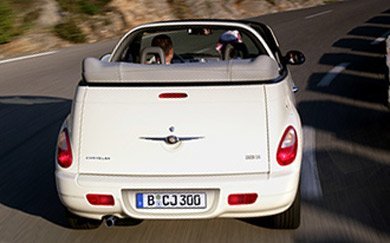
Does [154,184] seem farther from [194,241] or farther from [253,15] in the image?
[253,15]

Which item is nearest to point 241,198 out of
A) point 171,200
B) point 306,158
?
point 171,200

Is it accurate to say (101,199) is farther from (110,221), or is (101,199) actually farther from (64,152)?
(64,152)

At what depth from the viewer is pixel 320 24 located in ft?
77.7

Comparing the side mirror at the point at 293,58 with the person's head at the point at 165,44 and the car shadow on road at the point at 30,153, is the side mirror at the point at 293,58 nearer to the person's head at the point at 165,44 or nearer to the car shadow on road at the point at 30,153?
the person's head at the point at 165,44

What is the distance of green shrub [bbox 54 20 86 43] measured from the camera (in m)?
19.6

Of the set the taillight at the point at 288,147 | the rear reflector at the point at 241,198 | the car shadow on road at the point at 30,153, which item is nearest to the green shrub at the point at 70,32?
the car shadow on road at the point at 30,153

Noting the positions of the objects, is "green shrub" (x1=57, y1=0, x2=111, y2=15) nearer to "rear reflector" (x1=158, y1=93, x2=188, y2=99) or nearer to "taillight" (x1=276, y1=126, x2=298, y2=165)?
"rear reflector" (x1=158, y1=93, x2=188, y2=99)

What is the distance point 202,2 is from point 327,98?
17.7 m

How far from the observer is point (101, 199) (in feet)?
16.3

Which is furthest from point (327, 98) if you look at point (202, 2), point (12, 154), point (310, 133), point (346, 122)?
point (202, 2)

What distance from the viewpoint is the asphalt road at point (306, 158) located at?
546 cm

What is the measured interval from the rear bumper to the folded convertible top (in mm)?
740

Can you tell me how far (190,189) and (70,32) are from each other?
15.6 metres

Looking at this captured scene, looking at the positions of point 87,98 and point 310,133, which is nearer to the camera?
point 87,98
